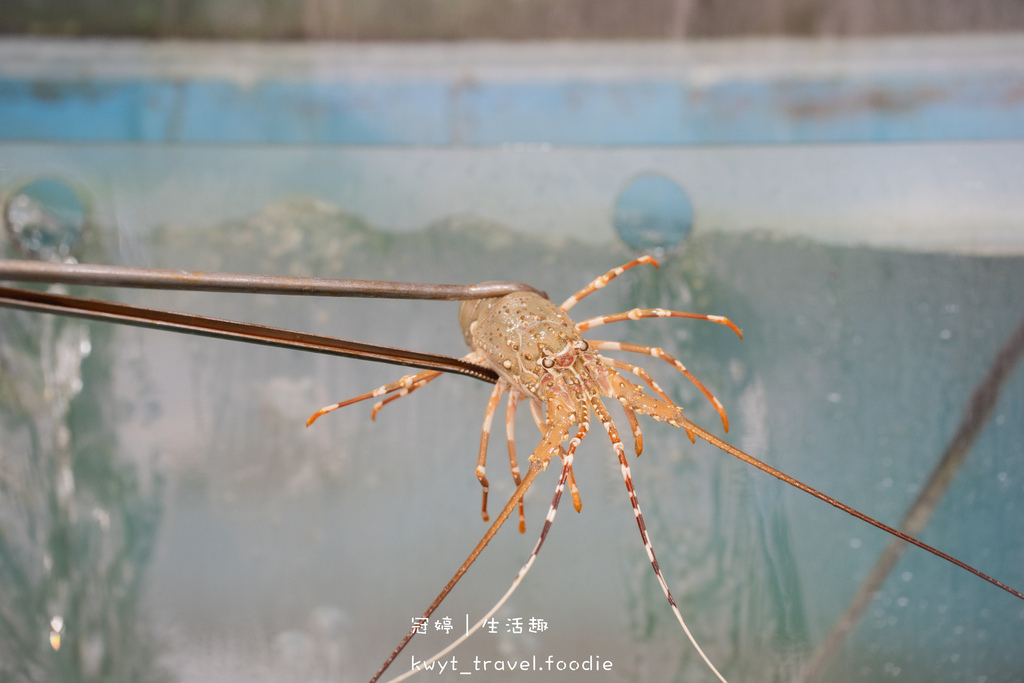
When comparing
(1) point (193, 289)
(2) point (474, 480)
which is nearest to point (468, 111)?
(2) point (474, 480)

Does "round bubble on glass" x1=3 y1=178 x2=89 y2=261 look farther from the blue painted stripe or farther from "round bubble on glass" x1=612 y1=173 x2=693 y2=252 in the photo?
"round bubble on glass" x1=612 y1=173 x2=693 y2=252

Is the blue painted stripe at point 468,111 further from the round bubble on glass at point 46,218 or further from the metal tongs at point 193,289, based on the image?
the metal tongs at point 193,289

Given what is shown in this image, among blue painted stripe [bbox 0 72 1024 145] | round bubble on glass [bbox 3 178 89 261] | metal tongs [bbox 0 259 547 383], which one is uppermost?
blue painted stripe [bbox 0 72 1024 145]

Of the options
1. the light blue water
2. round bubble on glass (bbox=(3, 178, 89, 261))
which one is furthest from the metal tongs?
round bubble on glass (bbox=(3, 178, 89, 261))

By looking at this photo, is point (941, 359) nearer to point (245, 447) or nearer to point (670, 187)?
point (670, 187)

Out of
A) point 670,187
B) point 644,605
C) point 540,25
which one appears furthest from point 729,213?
point 644,605

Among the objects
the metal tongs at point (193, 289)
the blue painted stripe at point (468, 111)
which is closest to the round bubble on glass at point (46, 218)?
the blue painted stripe at point (468, 111)
